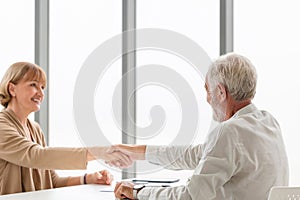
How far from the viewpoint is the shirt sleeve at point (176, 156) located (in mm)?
2539

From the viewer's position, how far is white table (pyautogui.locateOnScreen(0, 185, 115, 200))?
93.8 inches

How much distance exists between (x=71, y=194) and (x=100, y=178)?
1.36 ft

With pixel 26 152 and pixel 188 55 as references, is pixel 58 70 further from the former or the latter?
pixel 188 55

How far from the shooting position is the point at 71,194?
2498 mm

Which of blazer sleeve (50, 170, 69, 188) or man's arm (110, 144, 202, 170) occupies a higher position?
man's arm (110, 144, 202, 170)

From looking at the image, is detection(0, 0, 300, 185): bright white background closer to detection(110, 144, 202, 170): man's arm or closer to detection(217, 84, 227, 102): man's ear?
detection(110, 144, 202, 170): man's arm

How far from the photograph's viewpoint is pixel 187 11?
3775 mm

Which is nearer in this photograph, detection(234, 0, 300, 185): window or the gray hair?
the gray hair

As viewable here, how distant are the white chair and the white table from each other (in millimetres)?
879

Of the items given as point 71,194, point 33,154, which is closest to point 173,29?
point 33,154

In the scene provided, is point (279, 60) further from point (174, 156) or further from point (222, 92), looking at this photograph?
point (222, 92)

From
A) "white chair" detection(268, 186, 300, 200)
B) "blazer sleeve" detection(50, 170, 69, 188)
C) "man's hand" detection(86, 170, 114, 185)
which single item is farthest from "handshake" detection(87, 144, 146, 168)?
"white chair" detection(268, 186, 300, 200)

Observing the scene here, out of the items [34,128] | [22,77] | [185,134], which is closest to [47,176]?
[34,128]

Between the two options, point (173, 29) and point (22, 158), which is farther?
point (173, 29)
